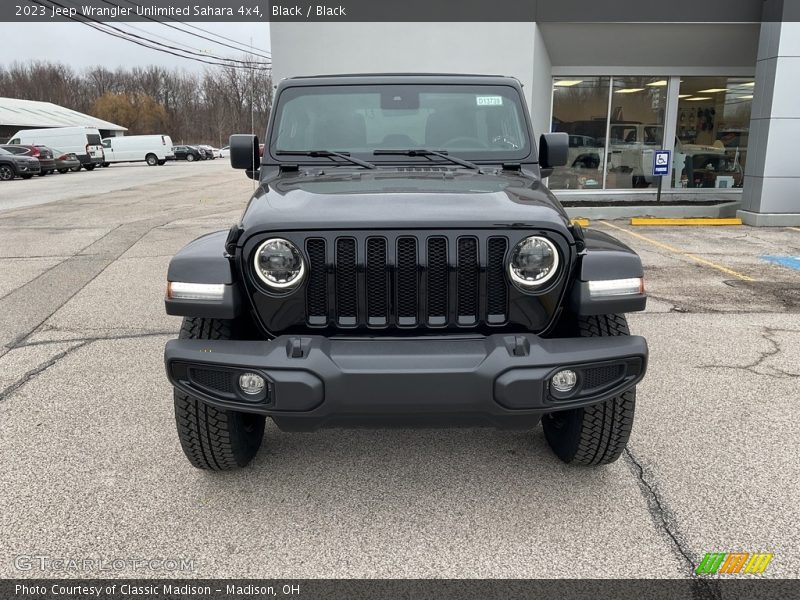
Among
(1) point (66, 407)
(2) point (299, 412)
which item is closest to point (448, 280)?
(2) point (299, 412)

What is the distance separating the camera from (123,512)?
2.89 meters

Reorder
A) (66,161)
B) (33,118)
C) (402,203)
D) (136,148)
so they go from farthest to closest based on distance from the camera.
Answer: (33,118) → (136,148) → (66,161) → (402,203)

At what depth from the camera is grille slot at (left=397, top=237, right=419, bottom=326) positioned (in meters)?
2.70

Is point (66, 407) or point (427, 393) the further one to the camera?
point (66, 407)

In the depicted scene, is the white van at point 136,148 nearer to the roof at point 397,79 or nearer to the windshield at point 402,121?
the roof at point 397,79

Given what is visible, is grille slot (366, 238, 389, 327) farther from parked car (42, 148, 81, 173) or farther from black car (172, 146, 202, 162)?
black car (172, 146, 202, 162)

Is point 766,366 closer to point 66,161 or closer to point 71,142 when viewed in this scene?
point 66,161

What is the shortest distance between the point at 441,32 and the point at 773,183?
20.7ft

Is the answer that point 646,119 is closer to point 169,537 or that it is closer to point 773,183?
point 773,183

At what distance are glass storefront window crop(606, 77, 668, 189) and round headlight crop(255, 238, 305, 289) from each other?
12810 millimetres

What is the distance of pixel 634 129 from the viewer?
14234 millimetres

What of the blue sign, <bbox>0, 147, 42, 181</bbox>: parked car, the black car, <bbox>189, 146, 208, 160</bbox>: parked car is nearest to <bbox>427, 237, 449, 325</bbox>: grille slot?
the blue sign

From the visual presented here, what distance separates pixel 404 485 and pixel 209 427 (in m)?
0.93

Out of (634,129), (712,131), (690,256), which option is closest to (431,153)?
(690,256)
